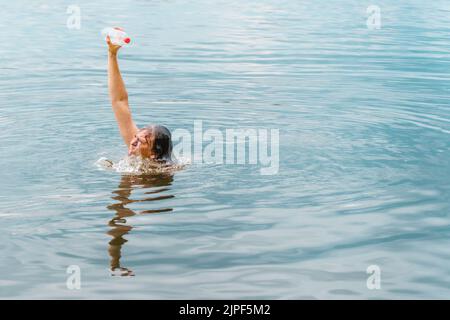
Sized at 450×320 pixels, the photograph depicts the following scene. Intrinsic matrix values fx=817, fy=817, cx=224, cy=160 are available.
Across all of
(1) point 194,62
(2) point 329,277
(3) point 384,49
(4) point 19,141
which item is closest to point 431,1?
(3) point 384,49

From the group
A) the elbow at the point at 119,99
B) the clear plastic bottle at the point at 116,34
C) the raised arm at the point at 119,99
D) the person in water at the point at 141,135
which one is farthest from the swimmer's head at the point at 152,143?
the clear plastic bottle at the point at 116,34

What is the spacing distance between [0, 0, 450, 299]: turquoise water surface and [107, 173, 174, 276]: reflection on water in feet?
0.11

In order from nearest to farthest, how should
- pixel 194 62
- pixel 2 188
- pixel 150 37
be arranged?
pixel 2 188 < pixel 194 62 < pixel 150 37

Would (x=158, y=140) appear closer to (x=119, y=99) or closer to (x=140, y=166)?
(x=140, y=166)

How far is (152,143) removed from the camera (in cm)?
1088

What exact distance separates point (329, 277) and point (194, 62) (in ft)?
49.2

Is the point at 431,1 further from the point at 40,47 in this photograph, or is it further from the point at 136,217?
the point at 136,217

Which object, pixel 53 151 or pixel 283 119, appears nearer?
pixel 53 151

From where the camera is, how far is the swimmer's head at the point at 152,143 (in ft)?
35.7

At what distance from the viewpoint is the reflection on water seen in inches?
322

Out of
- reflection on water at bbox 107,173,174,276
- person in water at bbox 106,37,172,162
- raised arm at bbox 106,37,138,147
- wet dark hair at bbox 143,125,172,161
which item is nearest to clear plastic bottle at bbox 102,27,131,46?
raised arm at bbox 106,37,138,147

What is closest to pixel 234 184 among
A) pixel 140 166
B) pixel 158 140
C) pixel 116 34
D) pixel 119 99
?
pixel 158 140

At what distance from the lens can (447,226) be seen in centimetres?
923

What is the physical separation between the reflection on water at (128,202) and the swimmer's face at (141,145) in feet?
1.04
